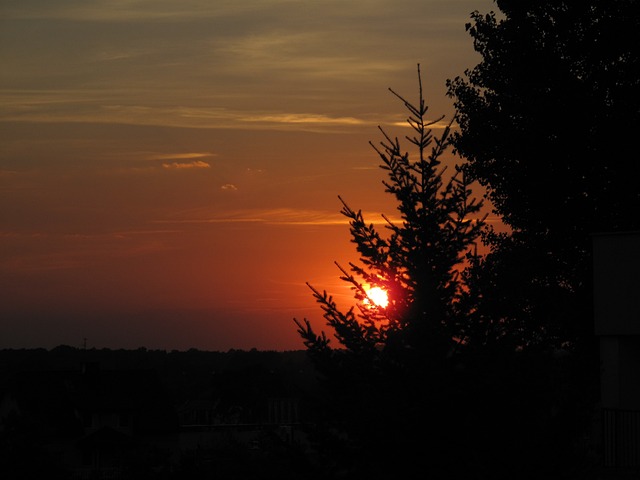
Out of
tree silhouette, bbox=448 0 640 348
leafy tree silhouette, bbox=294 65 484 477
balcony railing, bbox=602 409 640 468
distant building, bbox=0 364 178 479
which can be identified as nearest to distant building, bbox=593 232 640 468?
balcony railing, bbox=602 409 640 468

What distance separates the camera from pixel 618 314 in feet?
63.7

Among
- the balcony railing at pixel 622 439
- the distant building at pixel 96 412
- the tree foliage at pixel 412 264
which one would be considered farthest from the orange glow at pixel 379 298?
the distant building at pixel 96 412

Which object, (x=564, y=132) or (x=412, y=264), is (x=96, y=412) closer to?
(x=564, y=132)

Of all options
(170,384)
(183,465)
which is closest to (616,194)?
(183,465)

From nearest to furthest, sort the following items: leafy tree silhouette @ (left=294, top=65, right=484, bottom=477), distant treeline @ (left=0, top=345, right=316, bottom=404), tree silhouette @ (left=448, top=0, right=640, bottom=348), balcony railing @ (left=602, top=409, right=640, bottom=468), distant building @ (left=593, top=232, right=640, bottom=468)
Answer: leafy tree silhouette @ (left=294, top=65, right=484, bottom=477), balcony railing @ (left=602, top=409, right=640, bottom=468), distant building @ (left=593, top=232, right=640, bottom=468), tree silhouette @ (left=448, top=0, right=640, bottom=348), distant treeline @ (left=0, top=345, right=316, bottom=404)

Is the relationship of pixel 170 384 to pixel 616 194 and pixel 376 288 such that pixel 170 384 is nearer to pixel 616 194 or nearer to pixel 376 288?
pixel 616 194

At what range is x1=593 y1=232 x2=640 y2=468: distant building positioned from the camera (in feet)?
62.7

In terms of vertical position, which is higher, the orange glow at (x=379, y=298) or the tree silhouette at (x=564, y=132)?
the tree silhouette at (x=564, y=132)

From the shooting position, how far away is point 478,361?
420 inches

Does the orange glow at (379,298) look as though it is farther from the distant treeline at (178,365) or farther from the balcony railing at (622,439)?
the distant treeline at (178,365)

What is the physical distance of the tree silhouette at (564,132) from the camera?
3331cm

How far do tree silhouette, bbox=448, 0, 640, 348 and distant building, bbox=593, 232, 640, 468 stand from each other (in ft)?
42.0

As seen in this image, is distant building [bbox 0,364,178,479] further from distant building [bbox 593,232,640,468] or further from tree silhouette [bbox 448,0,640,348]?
distant building [bbox 593,232,640,468]

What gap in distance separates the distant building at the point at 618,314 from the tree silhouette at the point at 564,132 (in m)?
12.8
